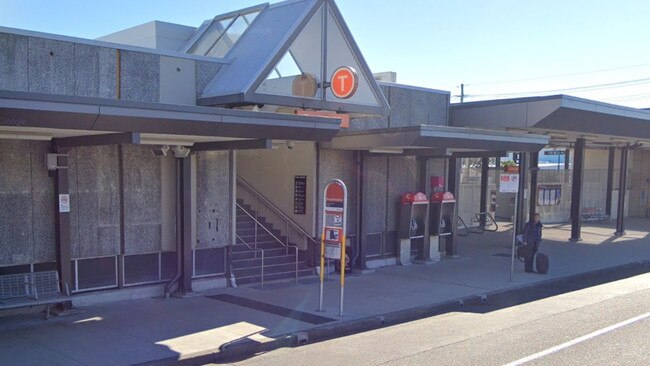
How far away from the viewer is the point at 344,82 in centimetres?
1328

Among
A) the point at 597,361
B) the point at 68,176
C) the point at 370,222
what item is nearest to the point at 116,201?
the point at 68,176

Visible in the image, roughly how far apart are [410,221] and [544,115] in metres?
4.93

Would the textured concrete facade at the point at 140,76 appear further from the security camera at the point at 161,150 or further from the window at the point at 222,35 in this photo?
the window at the point at 222,35

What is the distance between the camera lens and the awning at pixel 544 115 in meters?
16.7

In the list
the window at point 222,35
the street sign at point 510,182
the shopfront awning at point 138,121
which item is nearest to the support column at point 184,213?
the shopfront awning at point 138,121

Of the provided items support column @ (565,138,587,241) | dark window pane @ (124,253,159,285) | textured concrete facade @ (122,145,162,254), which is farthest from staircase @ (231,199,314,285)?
support column @ (565,138,587,241)

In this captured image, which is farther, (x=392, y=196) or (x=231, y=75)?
(x=392, y=196)

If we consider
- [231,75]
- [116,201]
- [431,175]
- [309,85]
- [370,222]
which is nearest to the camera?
[116,201]

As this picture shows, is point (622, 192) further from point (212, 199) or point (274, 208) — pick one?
point (212, 199)

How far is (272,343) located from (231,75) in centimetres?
569

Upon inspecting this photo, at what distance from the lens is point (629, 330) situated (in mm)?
9508

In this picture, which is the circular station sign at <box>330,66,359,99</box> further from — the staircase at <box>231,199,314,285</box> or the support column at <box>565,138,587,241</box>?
the support column at <box>565,138,587,241</box>

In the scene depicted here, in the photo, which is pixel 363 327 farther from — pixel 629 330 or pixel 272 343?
pixel 629 330

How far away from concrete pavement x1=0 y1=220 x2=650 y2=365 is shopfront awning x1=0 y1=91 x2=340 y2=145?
9.62 feet
